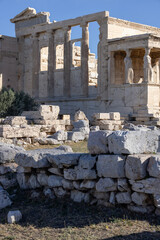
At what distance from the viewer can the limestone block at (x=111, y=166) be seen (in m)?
5.72

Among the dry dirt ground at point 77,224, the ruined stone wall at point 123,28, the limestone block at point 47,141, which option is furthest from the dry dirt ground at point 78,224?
the ruined stone wall at point 123,28

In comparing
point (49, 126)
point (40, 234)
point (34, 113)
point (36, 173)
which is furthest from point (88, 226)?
point (34, 113)

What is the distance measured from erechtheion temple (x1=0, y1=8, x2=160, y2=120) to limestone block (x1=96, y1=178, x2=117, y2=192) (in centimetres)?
1298

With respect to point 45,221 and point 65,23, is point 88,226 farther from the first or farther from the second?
point 65,23

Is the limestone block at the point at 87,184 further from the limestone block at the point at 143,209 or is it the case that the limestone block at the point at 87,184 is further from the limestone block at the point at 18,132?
the limestone block at the point at 18,132

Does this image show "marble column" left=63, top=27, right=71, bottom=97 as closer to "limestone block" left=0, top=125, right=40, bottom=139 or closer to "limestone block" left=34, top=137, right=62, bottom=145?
"limestone block" left=0, top=125, right=40, bottom=139

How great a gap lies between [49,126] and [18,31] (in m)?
13.9

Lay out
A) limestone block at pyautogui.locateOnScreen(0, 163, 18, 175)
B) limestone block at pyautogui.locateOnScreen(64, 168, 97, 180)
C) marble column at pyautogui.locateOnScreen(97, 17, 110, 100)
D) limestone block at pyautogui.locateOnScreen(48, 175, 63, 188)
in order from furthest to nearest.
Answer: marble column at pyautogui.locateOnScreen(97, 17, 110, 100) → limestone block at pyautogui.locateOnScreen(0, 163, 18, 175) → limestone block at pyautogui.locateOnScreen(48, 175, 63, 188) → limestone block at pyautogui.locateOnScreen(64, 168, 97, 180)

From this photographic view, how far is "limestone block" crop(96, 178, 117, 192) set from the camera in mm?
5797

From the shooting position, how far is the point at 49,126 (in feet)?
49.8

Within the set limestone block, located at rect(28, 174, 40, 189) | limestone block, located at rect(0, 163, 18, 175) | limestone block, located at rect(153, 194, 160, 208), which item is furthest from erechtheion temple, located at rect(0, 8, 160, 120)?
limestone block, located at rect(153, 194, 160, 208)

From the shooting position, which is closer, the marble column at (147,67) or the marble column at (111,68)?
the marble column at (147,67)

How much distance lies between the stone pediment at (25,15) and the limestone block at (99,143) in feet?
68.9

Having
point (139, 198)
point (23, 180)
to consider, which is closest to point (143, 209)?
point (139, 198)
